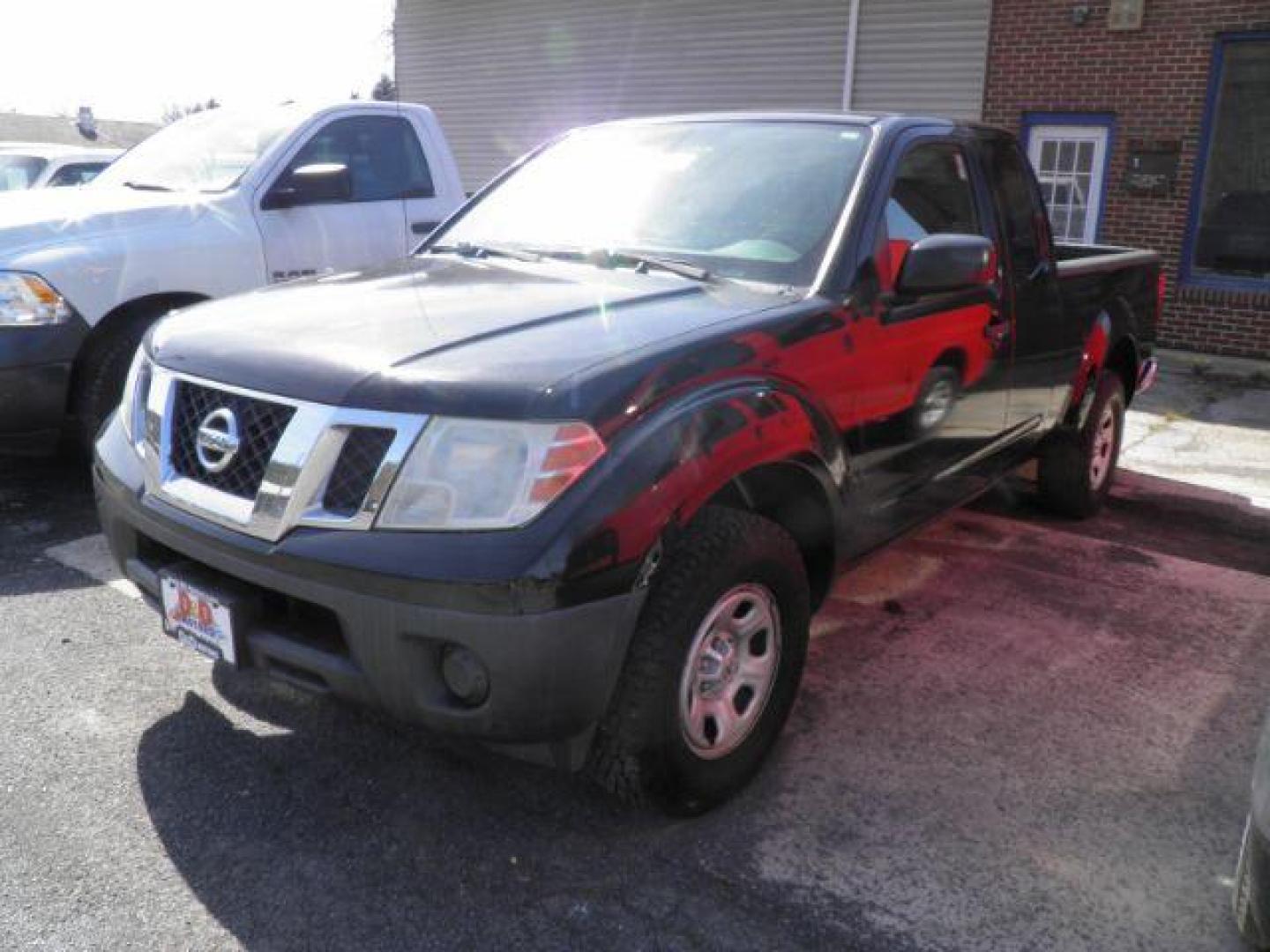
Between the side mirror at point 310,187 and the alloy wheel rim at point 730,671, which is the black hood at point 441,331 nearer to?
the alloy wheel rim at point 730,671

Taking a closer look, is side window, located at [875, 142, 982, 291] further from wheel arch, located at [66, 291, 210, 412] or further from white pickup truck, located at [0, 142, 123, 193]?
white pickup truck, located at [0, 142, 123, 193]

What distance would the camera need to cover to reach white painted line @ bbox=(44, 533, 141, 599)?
166 inches

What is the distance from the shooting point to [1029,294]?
168 inches

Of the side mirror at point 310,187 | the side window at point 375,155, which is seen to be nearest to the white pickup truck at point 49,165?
the side window at point 375,155

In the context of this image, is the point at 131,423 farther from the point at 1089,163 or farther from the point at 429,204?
the point at 1089,163

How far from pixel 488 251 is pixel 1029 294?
6.98ft

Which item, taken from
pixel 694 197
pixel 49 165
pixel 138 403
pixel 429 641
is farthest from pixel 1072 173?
pixel 429 641

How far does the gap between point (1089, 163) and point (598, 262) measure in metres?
9.02

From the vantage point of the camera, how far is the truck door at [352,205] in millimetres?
5569

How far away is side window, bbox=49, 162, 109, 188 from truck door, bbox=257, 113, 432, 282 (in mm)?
5102

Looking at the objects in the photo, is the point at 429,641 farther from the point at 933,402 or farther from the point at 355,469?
the point at 933,402

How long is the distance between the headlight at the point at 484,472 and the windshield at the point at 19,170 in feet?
32.6

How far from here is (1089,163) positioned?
35.2 feet

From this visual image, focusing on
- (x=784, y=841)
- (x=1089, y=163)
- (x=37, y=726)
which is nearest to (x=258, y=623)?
(x=37, y=726)
